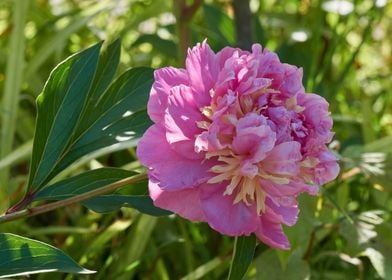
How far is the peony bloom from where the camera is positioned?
58cm

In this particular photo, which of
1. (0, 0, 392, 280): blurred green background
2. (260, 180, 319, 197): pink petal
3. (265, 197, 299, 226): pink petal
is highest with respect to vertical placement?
(260, 180, 319, 197): pink petal

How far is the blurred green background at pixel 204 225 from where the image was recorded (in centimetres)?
95

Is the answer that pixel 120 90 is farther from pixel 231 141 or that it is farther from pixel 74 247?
pixel 74 247

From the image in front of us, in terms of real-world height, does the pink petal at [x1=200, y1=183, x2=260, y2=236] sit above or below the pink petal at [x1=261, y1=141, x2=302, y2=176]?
below

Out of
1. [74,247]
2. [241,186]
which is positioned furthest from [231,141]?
[74,247]

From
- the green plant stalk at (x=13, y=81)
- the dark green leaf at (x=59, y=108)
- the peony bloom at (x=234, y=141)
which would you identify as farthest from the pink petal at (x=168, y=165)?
the green plant stalk at (x=13, y=81)

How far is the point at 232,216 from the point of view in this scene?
62 centimetres

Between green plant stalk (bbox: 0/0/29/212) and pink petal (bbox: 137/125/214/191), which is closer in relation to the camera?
pink petal (bbox: 137/125/214/191)

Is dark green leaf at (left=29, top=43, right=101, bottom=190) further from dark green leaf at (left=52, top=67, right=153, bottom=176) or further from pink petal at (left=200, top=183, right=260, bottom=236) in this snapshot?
pink petal at (left=200, top=183, right=260, bottom=236)

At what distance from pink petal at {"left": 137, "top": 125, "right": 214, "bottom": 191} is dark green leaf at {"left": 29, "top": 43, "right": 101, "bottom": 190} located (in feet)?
0.37

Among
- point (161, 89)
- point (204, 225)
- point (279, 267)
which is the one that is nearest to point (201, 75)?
point (161, 89)

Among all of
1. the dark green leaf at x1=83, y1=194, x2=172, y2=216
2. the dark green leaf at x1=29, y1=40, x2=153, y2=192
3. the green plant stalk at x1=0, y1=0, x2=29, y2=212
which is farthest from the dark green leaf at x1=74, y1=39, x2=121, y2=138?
the green plant stalk at x1=0, y1=0, x2=29, y2=212

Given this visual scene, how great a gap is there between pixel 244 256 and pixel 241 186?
67mm

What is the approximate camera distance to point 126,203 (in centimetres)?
69
